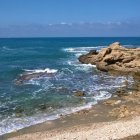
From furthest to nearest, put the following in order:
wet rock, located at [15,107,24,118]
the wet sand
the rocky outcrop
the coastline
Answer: the rocky outcrop
wet rock, located at [15,107,24,118]
the coastline
the wet sand

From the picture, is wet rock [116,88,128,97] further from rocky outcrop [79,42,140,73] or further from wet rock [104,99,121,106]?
rocky outcrop [79,42,140,73]

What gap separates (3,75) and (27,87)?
12.4 meters

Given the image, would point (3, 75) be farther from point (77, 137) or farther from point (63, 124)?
point (77, 137)

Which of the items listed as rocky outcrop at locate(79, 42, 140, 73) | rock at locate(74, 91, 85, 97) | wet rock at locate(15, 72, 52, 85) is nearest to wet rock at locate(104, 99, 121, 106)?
rock at locate(74, 91, 85, 97)

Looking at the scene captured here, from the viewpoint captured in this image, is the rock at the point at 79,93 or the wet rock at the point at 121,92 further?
the wet rock at the point at 121,92

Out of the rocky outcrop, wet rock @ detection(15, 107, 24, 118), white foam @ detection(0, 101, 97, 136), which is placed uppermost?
the rocky outcrop

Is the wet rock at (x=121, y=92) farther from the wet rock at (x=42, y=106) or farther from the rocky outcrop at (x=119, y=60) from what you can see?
the rocky outcrop at (x=119, y=60)

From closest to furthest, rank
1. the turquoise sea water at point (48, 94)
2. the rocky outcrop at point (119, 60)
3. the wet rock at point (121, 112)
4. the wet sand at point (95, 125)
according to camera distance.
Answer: the wet sand at point (95, 125)
the wet rock at point (121, 112)
the turquoise sea water at point (48, 94)
the rocky outcrop at point (119, 60)

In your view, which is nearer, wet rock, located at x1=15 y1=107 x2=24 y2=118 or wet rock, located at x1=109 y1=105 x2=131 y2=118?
wet rock, located at x1=109 y1=105 x2=131 y2=118

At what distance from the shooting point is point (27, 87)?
152 ft

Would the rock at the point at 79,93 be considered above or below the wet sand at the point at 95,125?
above

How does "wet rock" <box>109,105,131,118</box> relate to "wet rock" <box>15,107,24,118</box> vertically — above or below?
above

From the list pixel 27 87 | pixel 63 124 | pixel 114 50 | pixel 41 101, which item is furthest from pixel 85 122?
pixel 114 50

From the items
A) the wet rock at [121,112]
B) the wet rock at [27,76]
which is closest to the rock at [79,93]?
the wet rock at [121,112]
